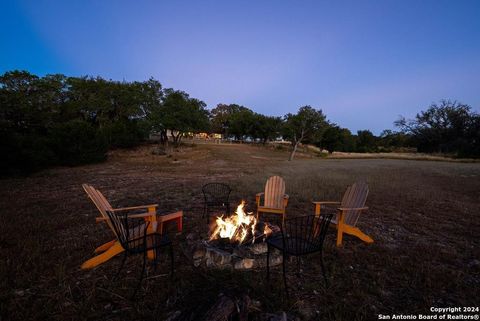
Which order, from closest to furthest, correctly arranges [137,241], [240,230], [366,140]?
[137,241]
[240,230]
[366,140]

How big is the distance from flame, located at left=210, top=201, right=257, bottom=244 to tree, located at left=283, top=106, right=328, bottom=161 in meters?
24.8

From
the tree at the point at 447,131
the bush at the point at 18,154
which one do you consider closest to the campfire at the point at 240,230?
the bush at the point at 18,154

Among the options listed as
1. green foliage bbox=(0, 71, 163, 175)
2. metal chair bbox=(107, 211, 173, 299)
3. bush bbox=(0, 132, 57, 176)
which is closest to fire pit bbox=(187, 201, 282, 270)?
metal chair bbox=(107, 211, 173, 299)

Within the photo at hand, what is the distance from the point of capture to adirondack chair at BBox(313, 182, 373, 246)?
159 inches

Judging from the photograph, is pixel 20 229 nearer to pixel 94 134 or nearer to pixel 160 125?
pixel 94 134

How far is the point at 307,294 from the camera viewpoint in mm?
2740

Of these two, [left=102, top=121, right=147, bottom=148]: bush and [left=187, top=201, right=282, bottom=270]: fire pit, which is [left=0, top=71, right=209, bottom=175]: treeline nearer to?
[left=102, top=121, right=147, bottom=148]: bush

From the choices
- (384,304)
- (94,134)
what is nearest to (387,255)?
(384,304)

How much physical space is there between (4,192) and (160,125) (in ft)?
62.3

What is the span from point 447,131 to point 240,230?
4770 centimetres

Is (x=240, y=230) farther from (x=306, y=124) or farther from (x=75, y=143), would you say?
(x=306, y=124)

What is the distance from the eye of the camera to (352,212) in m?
4.48

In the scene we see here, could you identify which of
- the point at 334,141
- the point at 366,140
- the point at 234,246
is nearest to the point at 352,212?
the point at 234,246

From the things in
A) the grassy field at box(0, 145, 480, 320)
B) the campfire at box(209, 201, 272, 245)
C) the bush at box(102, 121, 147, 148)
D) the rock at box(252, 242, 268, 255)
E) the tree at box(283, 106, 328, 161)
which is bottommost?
the grassy field at box(0, 145, 480, 320)
